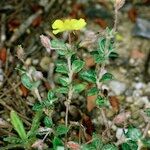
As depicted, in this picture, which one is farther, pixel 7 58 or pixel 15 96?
pixel 7 58

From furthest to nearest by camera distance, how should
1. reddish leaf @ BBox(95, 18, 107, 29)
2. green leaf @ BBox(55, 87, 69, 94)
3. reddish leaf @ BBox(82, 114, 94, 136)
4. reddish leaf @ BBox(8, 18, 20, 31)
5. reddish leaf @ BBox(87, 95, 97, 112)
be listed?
reddish leaf @ BBox(95, 18, 107, 29) < reddish leaf @ BBox(8, 18, 20, 31) < reddish leaf @ BBox(87, 95, 97, 112) < reddish leaf @ BBox(82, 114, 94, 136) < green leaf @ BBox(55, 87, 69, 94)

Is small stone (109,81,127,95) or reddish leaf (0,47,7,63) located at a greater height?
reddish leaf (0,47,7,63)

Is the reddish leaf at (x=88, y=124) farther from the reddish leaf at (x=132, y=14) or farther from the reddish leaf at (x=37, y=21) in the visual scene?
the reddish leaf at (x=132, y=14)

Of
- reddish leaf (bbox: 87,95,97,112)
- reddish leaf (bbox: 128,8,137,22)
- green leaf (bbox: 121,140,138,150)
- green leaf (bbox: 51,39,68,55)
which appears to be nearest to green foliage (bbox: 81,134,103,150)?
green leaf (bbox: 121,140,138,150)

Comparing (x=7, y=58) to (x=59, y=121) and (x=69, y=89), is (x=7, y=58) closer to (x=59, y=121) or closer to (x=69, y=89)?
(x=59, y=121)

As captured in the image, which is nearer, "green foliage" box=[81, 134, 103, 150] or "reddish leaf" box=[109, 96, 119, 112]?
"green foliage" box=[81, 134, 103, 150]

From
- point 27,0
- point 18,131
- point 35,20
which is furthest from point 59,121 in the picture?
point 27,0

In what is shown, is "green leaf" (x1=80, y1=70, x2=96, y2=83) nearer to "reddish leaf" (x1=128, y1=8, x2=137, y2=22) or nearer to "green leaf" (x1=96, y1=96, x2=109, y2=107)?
"green leaf" (x1=96, y1=96, x2=109, y2=107)
